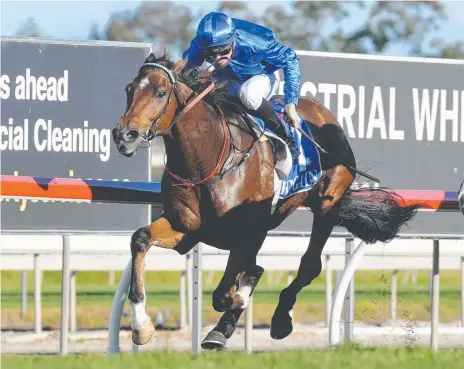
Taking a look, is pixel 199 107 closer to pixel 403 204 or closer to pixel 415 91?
pixel 403 204

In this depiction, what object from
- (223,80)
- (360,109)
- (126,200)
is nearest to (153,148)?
(360,109)

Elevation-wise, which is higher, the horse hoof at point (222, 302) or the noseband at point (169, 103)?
the noseband at point (169, 103)

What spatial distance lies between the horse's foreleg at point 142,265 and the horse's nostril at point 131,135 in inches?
21.2

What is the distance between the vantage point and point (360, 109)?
9219 mm

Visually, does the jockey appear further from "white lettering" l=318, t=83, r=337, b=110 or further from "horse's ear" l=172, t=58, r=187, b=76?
"white lettering" l=318, t=83, r=337, b=110

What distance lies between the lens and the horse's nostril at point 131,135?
5594 millimetres

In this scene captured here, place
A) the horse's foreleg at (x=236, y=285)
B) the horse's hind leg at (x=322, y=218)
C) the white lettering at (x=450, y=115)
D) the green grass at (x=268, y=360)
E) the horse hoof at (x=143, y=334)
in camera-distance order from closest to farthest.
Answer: the green grass at (x=268, y=360), the horse hoof at (x=143, y=334), the horse's foreleg at (x=236, y=285), the horse's hind leg at (x=322, y=218), the white lettering at (x=450, y=115)

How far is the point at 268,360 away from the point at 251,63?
5.54 feet

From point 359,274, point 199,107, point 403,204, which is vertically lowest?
point 359,274

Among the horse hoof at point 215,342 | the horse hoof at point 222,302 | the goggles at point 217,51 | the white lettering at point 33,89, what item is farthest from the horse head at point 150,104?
the white lettering at point 33,89

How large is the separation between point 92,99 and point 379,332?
2912 millimetres

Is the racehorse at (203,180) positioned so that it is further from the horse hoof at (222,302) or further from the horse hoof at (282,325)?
the horse hoof at (282,325)

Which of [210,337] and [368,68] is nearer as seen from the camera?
[210,337]

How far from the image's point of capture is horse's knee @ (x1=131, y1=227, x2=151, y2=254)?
5891 mm
